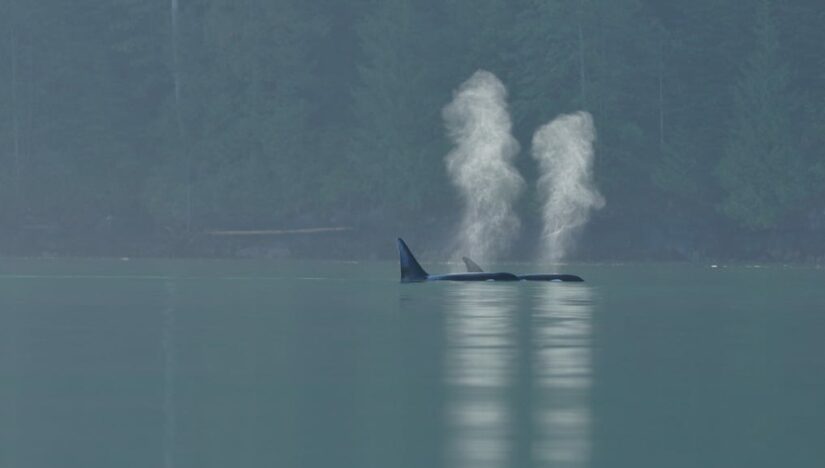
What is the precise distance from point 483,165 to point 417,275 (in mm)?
49830

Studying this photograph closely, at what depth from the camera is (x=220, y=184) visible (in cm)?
11675

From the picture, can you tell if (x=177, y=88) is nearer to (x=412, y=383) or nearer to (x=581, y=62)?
(x=581, y=62)

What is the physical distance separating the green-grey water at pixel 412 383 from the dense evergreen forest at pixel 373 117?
5516cm

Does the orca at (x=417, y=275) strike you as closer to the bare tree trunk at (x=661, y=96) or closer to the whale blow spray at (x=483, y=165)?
the whale blow spray at (x=483, y=165)

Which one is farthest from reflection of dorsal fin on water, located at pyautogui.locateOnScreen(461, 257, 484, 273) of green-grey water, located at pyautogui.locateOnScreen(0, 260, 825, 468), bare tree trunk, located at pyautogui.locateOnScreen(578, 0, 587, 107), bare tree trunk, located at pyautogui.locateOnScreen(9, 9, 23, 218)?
bare tree trunk, located at pyautogui.locateOnScreen(9, 9, 23, 218)

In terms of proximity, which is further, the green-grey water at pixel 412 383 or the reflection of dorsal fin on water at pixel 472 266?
the reflection of dorsal fin on water at pixel 472 266

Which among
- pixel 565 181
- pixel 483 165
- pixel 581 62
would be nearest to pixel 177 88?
pixel 483 165

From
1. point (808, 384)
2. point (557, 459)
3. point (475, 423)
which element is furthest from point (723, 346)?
point (557, 459)

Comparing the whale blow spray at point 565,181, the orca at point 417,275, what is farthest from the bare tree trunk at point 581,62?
the orca at point 417,275

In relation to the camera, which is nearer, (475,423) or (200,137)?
(475,423)

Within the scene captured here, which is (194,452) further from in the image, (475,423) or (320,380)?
(320,380)

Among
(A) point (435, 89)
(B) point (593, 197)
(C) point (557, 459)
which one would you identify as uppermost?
(A) point (435, 89)

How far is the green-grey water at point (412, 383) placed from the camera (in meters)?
18.9

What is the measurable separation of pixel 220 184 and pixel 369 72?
1187cm
